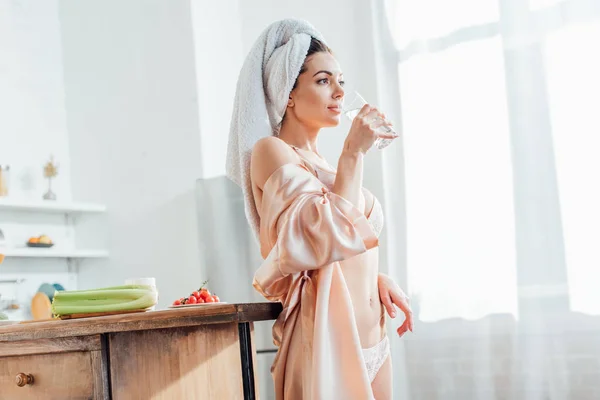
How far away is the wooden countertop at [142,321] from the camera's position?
1487mm

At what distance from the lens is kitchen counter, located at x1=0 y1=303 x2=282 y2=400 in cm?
153

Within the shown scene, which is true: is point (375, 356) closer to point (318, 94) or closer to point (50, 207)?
point (318, 94)

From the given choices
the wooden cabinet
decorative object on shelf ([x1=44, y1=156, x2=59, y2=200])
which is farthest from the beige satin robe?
decorative object on shelf ([x1=44, y1=156, x2=59, y2=200])

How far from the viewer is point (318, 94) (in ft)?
6.58

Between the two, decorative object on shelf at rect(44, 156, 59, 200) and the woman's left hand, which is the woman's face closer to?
the woman's left hand

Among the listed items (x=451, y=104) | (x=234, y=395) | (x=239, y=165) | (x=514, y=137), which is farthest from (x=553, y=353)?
(x=234, y=395)

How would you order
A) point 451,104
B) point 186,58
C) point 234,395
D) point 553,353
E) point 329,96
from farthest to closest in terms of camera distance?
point 186,58 → point 451,104 → point 553,353 → point 329,96 → point 234,395

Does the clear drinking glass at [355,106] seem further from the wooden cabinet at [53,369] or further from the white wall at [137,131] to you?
the white wall at [137,131]

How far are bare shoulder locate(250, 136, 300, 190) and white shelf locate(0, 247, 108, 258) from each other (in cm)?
258

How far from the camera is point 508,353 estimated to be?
12.1 feet

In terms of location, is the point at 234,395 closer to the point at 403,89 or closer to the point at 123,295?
the point at 123,295

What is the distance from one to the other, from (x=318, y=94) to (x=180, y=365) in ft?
2.65

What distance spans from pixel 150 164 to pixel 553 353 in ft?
8.00

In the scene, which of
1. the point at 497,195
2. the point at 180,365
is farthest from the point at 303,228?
the point at 497,195
